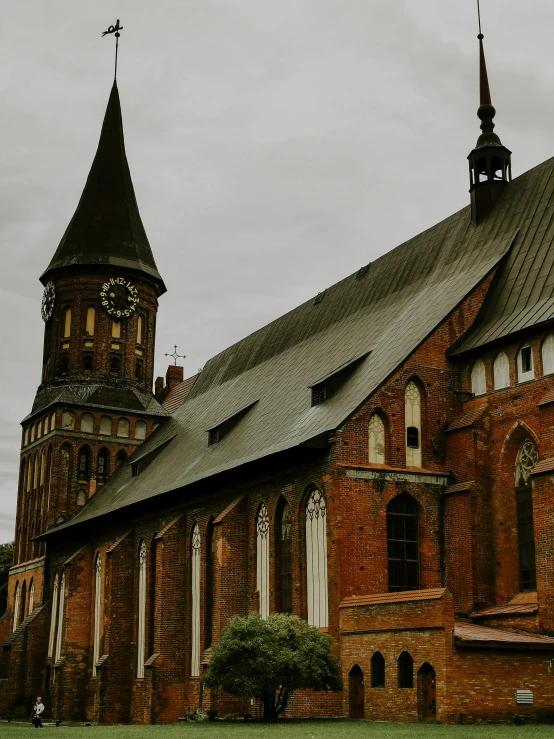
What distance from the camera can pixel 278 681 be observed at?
26.8m

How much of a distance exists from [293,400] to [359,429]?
704cm

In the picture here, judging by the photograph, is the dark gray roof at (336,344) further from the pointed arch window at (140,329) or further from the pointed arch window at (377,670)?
the pointed arch window at (140,329)

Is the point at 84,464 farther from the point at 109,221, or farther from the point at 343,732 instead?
the point at 343,732

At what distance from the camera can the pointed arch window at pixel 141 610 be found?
41.3 metres

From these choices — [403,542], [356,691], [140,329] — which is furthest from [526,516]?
[140,329]

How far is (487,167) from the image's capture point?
38.0m

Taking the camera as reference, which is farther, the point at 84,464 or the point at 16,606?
the point at 16,606

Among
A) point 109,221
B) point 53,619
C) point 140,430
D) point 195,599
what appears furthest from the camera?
point 109,221

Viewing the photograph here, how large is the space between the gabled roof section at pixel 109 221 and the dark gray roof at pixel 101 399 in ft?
21.4

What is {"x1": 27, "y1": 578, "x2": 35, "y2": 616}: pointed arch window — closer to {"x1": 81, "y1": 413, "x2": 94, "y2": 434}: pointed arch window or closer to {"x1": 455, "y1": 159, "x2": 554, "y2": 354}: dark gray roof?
{"x1": 81, "y1": 413, "x2": 94, "y2": 434}: pointed arch window

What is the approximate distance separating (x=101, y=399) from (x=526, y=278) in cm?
2765

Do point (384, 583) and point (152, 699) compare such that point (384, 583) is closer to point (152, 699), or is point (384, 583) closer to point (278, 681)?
point (278, 681)

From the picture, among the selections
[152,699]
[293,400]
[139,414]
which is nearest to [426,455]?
[293,400]

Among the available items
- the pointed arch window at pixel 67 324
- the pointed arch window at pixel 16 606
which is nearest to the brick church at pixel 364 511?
the pointed arch window at pixel 16 606
